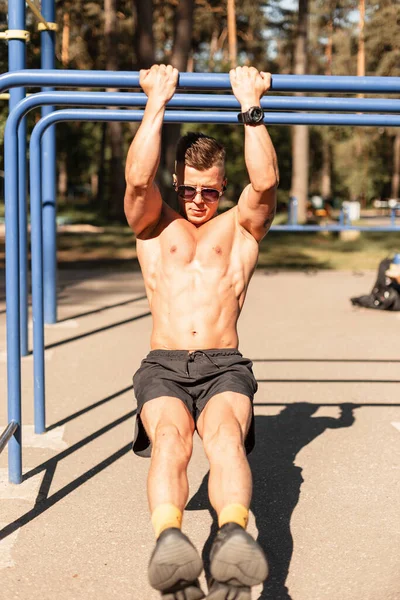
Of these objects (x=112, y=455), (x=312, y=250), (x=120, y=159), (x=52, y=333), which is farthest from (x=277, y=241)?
(x=112, y=455)

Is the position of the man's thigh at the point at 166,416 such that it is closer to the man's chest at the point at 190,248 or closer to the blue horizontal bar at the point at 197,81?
the man's chest at the point at 190,248

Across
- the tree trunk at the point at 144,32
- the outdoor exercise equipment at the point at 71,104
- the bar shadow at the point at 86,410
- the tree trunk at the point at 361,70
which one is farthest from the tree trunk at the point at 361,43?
the outdoor exercise equipment at the point at 71,104

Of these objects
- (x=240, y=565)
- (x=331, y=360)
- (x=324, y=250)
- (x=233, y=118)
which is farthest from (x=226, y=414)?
(x=324, y=250)

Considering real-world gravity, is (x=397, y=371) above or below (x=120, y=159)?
below

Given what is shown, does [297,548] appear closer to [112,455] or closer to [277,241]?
[112,455]

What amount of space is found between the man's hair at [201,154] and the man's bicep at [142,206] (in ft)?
0.54

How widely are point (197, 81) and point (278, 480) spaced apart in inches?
72.2

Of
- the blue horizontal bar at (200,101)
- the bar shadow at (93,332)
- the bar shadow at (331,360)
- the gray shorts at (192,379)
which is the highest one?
the blue horizontal bar at (200,101)

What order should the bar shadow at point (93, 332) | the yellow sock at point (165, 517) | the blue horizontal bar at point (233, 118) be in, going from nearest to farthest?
the yellow sock at point (165, 517) < the blue horizontal bar at point (233, 118) < the bar shadow at point (93, 332)

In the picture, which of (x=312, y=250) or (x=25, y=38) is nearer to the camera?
(x=25, y=38)

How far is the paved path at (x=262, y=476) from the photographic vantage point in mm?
3010

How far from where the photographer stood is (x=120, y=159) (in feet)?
92.0

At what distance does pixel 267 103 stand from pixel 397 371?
128 inches

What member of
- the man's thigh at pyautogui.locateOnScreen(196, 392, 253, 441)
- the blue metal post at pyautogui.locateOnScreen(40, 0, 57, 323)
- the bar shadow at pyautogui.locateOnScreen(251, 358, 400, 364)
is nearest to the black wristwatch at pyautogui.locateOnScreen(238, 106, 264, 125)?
the man's thigh at pyautogui.locateOnScreen(196, 392, 253, 441)
